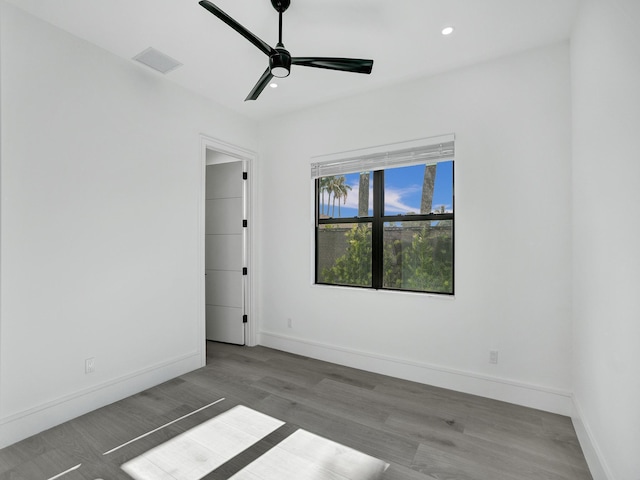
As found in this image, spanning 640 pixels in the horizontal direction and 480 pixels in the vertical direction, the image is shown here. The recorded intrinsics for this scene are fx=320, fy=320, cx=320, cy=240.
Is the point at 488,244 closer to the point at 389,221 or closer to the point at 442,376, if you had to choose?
the point at 389,221

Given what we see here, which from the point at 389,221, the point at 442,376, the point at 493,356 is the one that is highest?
A: the point at 389,221

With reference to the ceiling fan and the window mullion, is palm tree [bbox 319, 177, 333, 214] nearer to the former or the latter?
the window mullion

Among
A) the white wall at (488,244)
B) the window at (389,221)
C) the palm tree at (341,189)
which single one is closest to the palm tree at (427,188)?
the window at (389,221)

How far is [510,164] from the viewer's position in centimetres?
265

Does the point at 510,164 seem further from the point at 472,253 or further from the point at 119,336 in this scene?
the point at 119,336

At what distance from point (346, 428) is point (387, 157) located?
242 cm

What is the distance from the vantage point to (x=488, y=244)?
2736 millimetres

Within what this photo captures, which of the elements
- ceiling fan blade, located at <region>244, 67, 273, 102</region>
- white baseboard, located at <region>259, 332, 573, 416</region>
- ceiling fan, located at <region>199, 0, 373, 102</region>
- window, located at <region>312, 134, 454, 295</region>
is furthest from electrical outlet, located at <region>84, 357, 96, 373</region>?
ceiling fan, located at <region>199, 0, 373, 102</region>

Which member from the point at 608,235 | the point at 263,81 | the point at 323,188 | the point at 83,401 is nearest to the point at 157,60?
the point at 263,81

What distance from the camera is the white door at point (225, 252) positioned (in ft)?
13.5

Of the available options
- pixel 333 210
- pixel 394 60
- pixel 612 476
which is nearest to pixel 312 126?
pixel 333 210

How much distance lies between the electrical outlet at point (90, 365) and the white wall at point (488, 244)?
212 cm

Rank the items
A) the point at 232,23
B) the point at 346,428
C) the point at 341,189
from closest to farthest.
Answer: the point at 232,23 < the point at 346,428 < the point at 341,189

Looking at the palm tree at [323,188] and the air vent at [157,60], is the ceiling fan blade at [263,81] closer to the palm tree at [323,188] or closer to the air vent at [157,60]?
the air vent at [157,60]
